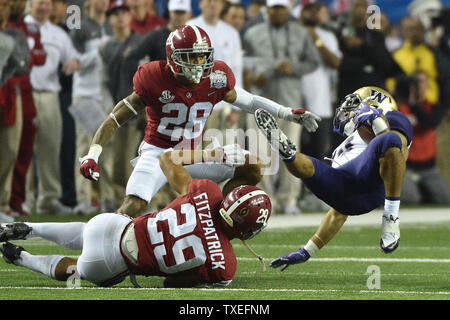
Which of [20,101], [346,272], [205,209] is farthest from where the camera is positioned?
[20,101]

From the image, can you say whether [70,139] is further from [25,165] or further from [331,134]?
[331,134]

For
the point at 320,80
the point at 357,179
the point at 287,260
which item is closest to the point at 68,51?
the point at 320,80

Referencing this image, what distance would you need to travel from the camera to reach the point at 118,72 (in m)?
11.4

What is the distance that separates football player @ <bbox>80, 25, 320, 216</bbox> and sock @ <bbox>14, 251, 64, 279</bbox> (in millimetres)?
1100

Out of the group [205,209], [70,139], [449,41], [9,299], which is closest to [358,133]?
[205,209]

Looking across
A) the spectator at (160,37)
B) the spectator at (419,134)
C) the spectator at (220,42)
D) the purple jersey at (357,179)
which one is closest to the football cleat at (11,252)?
the purple jersey at (357,179)

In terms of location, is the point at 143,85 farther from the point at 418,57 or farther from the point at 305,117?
the point at 418,57

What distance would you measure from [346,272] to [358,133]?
1107 mm

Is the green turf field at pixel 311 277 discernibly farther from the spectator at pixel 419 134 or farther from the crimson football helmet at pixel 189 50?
the spectator at pixel 419 134

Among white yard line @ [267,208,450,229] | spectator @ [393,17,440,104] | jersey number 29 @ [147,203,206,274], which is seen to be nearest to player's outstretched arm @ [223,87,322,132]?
jersey number 29 @ [147,203,206,274]

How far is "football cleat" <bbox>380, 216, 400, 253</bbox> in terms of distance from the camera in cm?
665

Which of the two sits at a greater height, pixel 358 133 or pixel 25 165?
pixel 358 133

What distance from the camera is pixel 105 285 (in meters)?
6.18

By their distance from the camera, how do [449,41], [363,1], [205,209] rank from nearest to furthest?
[205,209] → [363,1] → [449,41]
